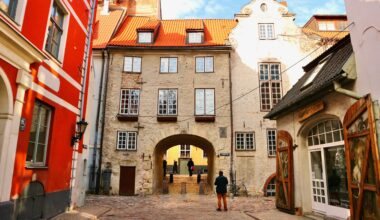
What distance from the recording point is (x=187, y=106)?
19469 millimetres

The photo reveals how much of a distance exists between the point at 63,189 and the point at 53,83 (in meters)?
3.73

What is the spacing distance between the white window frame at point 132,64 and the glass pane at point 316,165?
13554mm

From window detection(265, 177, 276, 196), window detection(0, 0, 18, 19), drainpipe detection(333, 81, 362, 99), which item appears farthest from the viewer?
window detection(265, 177, 276, 196)

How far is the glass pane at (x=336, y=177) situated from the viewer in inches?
330

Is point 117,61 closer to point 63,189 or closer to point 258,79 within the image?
point 258,79

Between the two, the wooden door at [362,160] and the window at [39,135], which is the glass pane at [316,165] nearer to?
the wooden door at [362,160]

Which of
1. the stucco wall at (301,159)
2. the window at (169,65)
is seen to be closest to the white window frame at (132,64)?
the window at (169,65)

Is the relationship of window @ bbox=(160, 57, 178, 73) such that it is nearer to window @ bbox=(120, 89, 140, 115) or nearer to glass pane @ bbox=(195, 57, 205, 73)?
glass pane @ bbox=(195, 57, 205, 73)

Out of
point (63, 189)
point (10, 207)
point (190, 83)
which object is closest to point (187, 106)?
point (190, 83)

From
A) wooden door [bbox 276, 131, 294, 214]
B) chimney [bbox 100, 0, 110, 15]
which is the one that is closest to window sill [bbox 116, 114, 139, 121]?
Result: wooden door [bbox 276, 131, 294, 214]

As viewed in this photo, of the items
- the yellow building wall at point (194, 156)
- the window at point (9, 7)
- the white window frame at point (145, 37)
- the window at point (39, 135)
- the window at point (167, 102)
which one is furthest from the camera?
the yellow building wall at point (194, 156)

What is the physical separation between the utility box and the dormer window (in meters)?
10.7

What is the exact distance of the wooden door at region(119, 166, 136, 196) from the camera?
60.6 ft

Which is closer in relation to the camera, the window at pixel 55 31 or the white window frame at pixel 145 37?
the window at pixel 55 31
